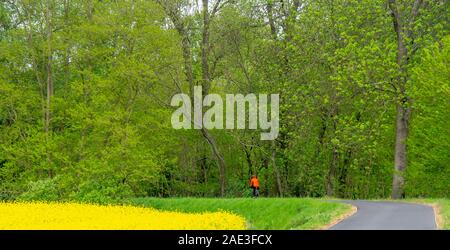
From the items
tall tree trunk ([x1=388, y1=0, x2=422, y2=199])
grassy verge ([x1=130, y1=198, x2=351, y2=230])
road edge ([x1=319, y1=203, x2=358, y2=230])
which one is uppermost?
tall tree trunk ([x1=388, y1=0, x2=422, y2=199])

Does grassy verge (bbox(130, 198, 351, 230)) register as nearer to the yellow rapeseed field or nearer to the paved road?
the paved road

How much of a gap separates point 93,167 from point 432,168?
68.7 ft

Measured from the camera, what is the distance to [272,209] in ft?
100

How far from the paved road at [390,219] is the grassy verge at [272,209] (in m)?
0.80

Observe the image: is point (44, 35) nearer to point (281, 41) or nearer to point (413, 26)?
point (281, 41)

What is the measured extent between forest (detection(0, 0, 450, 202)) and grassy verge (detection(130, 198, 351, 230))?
5961 millimetres

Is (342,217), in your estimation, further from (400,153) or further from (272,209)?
(400,153)

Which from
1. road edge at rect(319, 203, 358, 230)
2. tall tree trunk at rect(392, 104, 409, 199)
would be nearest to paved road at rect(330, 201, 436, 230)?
road edge at rect(319, 203, 358, 230)

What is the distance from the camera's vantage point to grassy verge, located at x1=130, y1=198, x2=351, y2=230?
24.1m

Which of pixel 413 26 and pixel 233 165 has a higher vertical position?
pixel 413 26

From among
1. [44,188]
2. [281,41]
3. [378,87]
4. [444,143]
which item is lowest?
[44,188]

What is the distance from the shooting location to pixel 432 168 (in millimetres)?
35906
